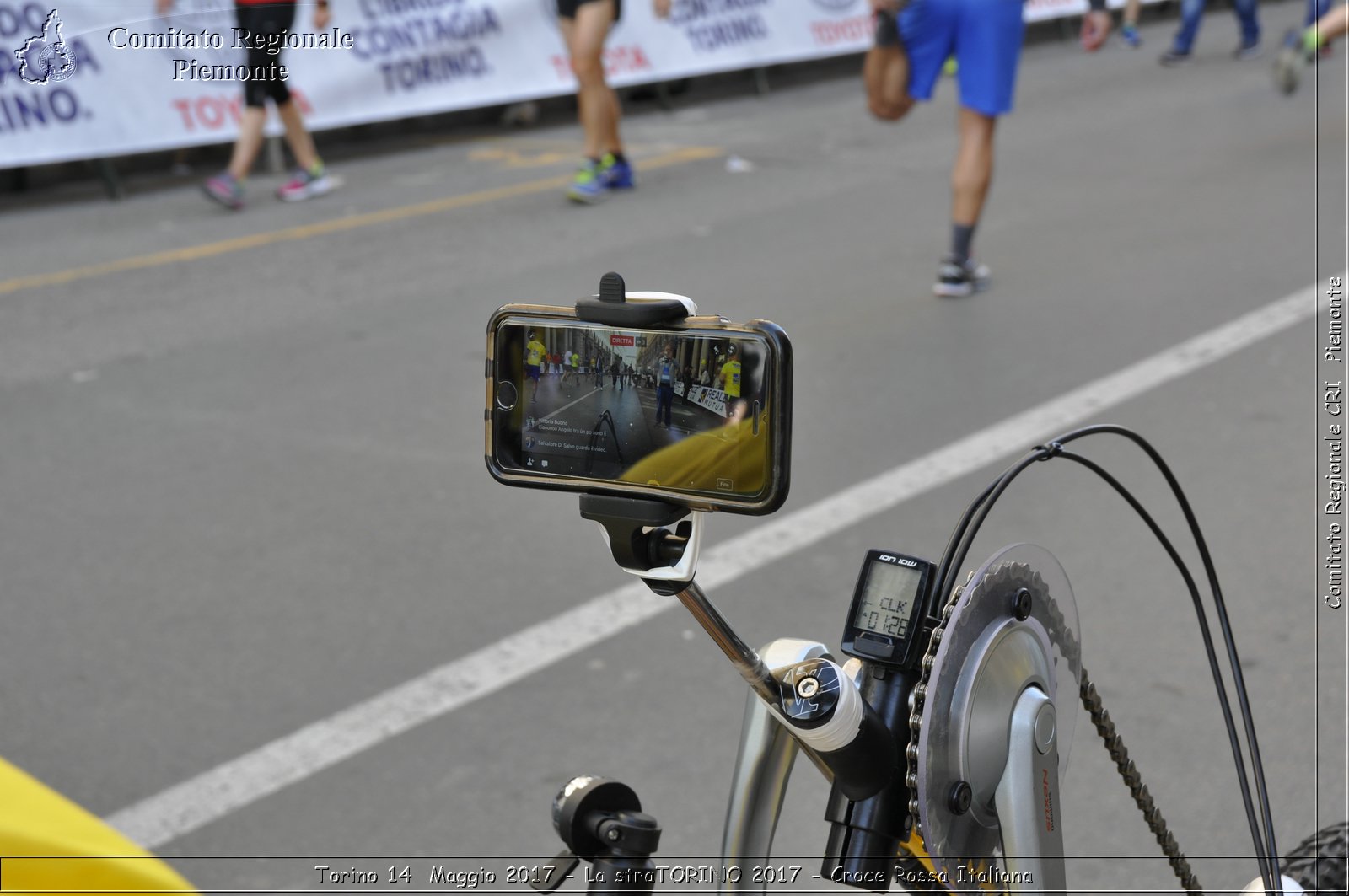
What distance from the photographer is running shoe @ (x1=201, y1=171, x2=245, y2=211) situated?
8.99m

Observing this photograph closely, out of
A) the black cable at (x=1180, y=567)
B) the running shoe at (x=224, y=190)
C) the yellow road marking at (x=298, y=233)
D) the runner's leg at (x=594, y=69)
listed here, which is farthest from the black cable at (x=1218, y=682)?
the running shoe at (x=224, y=190)

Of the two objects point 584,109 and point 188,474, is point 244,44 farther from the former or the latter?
point 584,109

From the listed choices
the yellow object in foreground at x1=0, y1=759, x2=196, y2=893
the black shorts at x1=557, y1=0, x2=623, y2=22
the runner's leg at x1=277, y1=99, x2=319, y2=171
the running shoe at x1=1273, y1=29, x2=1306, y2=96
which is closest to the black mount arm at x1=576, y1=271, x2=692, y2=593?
the yellow object in foreground at x1=0, y1=759, x2=196, y2=893

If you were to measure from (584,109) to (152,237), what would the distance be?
2.66m

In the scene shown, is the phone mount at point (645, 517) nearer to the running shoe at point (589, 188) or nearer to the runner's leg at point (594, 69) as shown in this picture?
the running shoe at point (589, 188)

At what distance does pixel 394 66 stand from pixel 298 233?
2914 mm

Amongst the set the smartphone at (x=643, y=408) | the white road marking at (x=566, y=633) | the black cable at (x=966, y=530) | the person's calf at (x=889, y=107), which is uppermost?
the smartphone at (x=643, y=408)

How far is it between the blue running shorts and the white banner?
2810mm

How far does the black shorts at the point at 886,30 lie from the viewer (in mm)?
6258

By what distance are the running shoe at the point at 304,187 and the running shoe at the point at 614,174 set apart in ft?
6.13

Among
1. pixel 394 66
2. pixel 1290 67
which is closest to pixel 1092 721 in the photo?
pixel 394 66

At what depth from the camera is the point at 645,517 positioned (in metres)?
1.09

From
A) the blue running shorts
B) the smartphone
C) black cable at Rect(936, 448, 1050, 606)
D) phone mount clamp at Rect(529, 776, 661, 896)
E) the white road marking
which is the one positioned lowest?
the white road marking

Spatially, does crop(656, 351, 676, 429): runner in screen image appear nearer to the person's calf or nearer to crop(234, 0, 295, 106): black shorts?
crop(234, 0, 295, 106): black shorts
